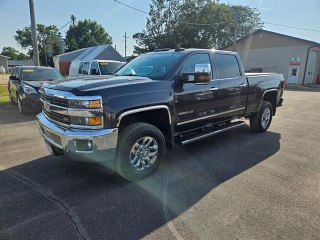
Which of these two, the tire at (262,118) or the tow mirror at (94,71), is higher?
the tow mirror at (94,71)

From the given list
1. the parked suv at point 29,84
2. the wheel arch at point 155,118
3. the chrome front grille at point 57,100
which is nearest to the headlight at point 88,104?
the chrome front grille at point 57,100

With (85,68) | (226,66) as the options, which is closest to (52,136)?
(226,66)

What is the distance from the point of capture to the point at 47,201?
3.51 m

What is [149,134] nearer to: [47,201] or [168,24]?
[47,201]

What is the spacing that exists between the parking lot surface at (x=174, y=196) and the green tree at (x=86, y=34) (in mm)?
70845

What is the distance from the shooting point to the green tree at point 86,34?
73000 millimetres

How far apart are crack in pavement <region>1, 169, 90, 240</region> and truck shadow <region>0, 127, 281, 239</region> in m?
0.05

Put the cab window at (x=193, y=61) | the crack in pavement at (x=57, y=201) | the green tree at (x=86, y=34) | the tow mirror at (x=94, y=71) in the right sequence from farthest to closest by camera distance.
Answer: the green tree at (x=86, y=34)
the tow mirror at (x=94, y=71)
the cab window at (x=193, y=61)
the crack in pavement at (x=57, y=201)

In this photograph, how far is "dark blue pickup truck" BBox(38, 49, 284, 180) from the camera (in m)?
3.57

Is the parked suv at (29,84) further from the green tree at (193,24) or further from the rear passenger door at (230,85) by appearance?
the green tree at (193,24)

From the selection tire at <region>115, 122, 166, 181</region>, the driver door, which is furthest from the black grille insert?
the driver door

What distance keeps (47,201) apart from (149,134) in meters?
1.62

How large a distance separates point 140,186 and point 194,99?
1.75 meters

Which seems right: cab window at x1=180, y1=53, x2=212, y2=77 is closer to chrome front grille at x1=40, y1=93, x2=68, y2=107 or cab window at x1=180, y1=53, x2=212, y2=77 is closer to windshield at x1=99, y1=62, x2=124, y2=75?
chrome front grille at x1=40, y1=93, x2=68, y2=107
